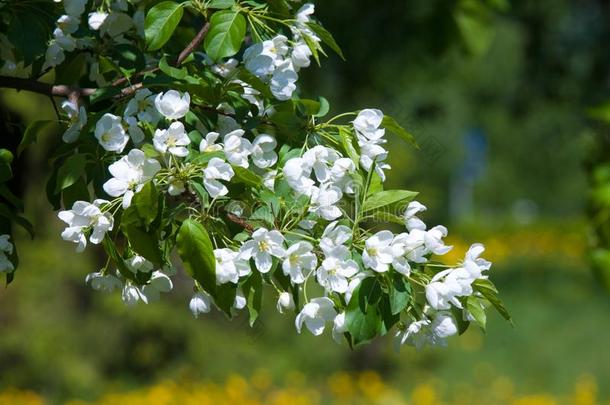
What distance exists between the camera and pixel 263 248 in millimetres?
1077

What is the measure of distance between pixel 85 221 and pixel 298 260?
0.29 meters

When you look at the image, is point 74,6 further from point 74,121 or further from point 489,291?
point 489,291

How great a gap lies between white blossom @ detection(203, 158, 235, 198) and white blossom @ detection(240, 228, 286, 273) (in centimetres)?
7

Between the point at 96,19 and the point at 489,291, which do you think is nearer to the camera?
the point at 489,291

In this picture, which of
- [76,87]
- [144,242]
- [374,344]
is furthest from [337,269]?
[374,344]

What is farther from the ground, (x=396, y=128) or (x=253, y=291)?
(x=396, y=128)


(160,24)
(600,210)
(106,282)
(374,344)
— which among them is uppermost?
(160,24)

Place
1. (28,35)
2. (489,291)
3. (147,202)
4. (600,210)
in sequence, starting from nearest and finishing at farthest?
1. (147,202)
2. (489,291)
3. (28,35)
4. (600,210)

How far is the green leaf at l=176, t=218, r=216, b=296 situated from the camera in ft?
3.39

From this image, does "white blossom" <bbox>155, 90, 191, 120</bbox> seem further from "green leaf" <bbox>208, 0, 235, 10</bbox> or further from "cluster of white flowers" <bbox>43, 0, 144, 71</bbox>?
"cluster of white flowers" <bbox>43, 0, 144, 71</bbox>

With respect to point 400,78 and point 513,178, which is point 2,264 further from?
point 513,178

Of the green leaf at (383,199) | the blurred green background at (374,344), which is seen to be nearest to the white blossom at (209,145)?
the green leaf at (383,199)

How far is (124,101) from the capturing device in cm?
121

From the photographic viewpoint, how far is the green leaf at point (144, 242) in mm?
1068
